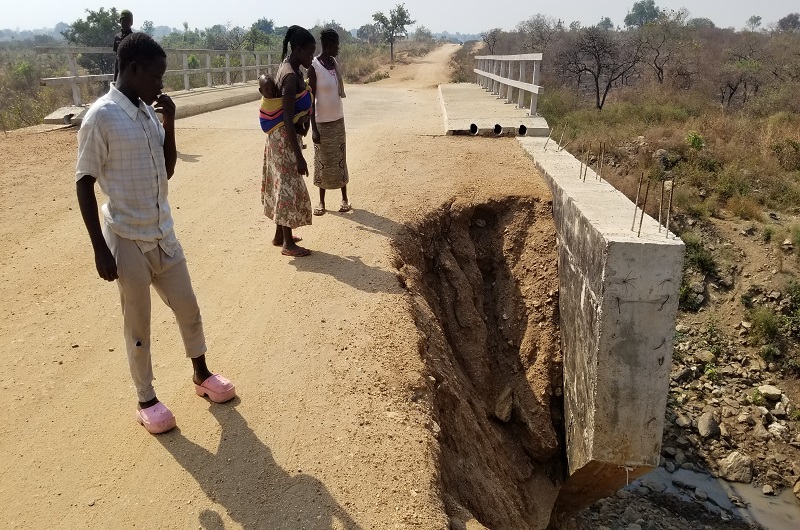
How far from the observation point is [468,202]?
21.3ft

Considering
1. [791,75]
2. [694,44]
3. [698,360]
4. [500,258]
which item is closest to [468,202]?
[500,258]

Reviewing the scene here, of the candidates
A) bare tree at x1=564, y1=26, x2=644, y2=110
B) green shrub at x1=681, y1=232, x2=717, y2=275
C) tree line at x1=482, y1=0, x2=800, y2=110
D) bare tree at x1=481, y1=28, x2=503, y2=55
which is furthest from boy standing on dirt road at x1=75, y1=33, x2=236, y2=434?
bare tree at x1=481, y1=28, x2=503, y2=55

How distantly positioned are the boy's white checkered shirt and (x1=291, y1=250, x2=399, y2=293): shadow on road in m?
1.95

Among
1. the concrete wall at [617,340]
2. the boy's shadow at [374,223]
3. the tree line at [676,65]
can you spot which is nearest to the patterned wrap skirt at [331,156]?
the boy's shadow at [374,223]

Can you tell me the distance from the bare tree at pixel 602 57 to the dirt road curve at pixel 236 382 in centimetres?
1641

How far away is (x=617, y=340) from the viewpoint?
4035 mm

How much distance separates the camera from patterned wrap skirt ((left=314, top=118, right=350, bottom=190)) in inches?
234

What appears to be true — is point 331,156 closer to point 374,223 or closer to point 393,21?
point 374,223

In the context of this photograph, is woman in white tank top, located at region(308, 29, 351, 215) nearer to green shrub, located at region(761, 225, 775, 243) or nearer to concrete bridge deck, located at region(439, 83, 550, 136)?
concrete bridge deck, located at region(439, 83, 550, 136)

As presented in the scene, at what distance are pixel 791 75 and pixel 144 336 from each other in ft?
70.8

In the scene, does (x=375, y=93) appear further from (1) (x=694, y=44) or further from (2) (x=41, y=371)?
(2) (x=41, y=371)

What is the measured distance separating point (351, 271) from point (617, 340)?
2114mm

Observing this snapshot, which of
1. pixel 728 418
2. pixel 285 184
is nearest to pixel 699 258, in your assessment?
pixel 728 418

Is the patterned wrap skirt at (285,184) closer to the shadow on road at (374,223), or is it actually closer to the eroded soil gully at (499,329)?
the shadow on road at (374,223)
